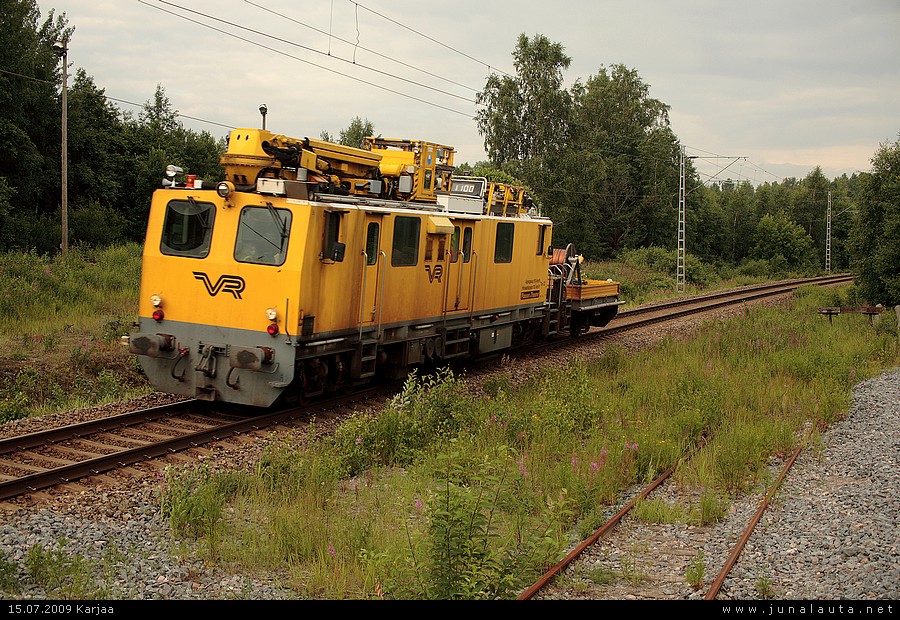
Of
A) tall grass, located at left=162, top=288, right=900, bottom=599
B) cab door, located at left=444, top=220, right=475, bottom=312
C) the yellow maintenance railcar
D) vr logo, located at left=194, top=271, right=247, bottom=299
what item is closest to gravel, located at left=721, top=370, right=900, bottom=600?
tall grass, located at left=162, top=288, right=900, bottom=599

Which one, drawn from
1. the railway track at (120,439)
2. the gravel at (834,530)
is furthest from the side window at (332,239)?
the gravel at (834,530)

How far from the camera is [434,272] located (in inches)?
556

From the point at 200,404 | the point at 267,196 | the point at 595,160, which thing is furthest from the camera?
the point at 595,160

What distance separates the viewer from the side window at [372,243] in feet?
40.1

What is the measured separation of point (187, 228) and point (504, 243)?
720 cm

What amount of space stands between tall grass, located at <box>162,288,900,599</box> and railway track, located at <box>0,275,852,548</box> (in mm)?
1130

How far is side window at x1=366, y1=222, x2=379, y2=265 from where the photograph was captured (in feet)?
40.1

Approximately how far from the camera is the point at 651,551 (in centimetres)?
739

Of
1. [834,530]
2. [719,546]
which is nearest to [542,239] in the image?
[834,530]
